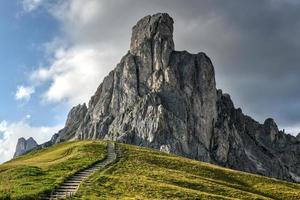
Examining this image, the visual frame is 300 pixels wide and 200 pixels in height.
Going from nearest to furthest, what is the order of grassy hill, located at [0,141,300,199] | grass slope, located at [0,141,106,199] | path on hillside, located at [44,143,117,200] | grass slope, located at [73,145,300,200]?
grass slope, located at [0,141,106,199] < path on hillside, located at [44,143,117,200] < grassy hill, located at [0,141,300,199] < grass slope, located at [73,145,300,200]

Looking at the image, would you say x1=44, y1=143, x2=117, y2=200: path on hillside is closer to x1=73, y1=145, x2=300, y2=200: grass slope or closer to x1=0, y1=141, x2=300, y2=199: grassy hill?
x1=0, y1=141, x2=300, y2=199: grassy hill

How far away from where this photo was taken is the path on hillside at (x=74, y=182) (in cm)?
5031

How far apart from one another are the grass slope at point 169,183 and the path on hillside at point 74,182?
1128 millimetres

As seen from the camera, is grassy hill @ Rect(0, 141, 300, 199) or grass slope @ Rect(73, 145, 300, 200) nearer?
grassy hill @ Rect(0, 141, 300, 199)

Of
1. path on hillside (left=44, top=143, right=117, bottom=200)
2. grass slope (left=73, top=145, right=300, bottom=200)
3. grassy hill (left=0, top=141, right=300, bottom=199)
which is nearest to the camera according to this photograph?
path on hillside (left=44, top=143, right=117, bottom=200)

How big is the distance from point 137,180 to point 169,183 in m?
4.65

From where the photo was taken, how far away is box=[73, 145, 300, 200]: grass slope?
5459 cm

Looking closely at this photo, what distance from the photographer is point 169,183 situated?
210 ft

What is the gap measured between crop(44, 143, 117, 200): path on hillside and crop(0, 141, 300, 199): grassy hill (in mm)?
909

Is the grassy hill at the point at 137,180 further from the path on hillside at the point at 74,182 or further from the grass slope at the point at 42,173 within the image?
the path on hillside at the point at 74,182

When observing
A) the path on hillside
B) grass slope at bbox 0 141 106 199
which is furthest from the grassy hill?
the path on hillside

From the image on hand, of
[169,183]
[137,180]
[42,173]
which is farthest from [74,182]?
[169,183]

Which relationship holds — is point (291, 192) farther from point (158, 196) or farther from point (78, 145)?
point (78, 145)

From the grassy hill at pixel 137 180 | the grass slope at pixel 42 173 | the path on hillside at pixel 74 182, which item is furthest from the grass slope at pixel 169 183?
the grass slope at pixel 42 173
